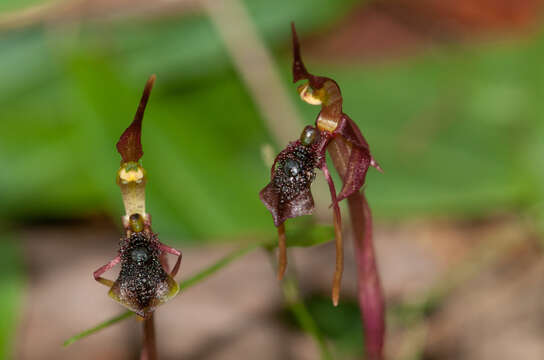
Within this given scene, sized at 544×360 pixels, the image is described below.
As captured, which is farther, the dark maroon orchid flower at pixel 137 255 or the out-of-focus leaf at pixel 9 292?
the out-of-focus leaf at pixel 9 292

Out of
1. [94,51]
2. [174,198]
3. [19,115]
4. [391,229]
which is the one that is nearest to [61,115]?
[19,115]

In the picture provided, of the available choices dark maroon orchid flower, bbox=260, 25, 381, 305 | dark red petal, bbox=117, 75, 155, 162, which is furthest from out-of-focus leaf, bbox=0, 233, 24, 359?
dark maroon orchid flower, bbox=260, 25, 381, 305

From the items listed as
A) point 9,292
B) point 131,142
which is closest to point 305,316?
point 131,142

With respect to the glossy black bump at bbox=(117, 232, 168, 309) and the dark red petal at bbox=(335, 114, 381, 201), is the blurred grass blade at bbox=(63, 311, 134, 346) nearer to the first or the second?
the glossy black bump at bbox=(117, 232, 168, 309)

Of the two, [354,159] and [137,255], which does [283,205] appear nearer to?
[354,159]

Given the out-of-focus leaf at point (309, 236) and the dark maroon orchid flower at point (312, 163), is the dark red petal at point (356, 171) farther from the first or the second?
the out-of-focus leaf at point (309, 236)

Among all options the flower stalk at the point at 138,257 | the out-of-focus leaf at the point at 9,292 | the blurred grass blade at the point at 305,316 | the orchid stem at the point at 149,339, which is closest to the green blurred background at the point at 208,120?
the out-of-focus leaf at the point at 9,292
